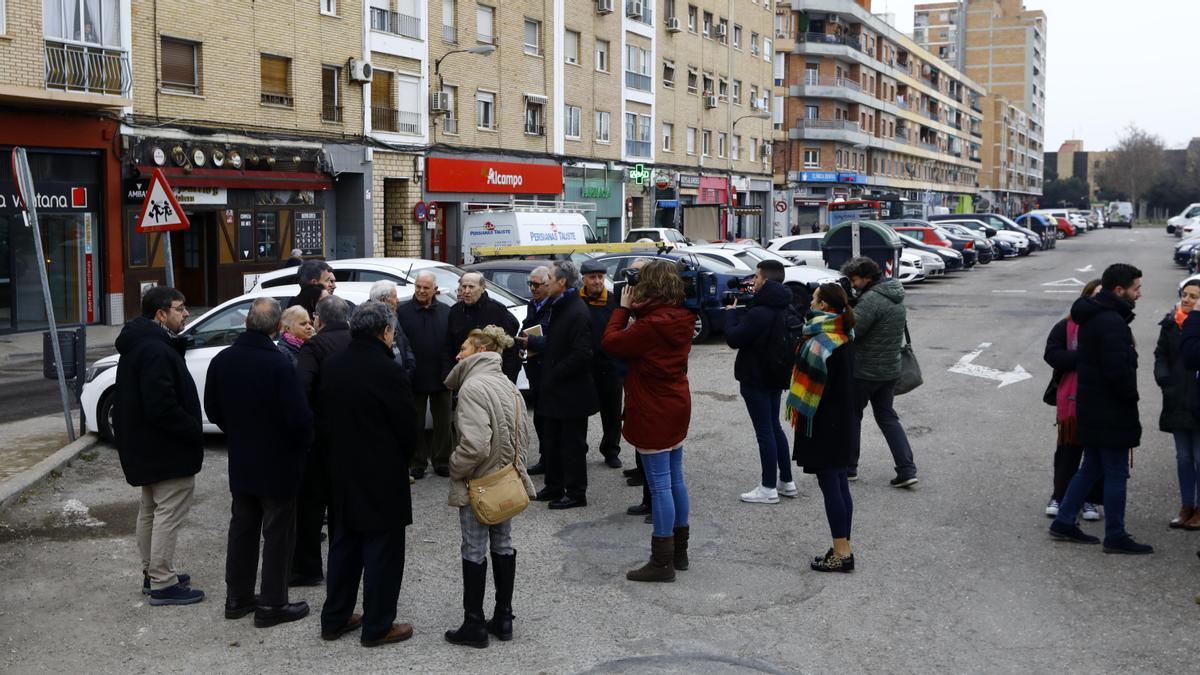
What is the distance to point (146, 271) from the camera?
2395 centimetres

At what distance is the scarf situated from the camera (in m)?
7.00

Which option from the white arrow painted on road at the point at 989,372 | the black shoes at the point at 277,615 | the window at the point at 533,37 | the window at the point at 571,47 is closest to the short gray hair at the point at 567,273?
the black shoes at the point at 277,615

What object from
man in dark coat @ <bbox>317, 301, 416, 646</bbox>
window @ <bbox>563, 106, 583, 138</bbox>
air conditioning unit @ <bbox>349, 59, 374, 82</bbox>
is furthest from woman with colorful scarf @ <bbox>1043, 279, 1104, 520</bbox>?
window @ <bbox>563, 106, 583, 138</bbox>

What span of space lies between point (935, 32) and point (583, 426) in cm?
13746

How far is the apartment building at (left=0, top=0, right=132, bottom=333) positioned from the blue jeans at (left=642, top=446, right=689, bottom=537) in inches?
674

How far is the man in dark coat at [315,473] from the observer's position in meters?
6.64

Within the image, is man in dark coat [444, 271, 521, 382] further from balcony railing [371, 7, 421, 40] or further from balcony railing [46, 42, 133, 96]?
balcony railing [371, 7, 421, 40]

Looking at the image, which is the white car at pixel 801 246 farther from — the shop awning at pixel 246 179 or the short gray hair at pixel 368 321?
the short gray hair at pixel 368 321

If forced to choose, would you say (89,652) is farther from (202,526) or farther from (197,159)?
(197,159)

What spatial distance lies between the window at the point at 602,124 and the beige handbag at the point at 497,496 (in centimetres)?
3661

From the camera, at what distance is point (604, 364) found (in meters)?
9.39

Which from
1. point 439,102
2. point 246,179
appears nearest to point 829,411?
point 246,179

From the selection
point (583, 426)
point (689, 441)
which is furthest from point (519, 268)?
point (583, 426)

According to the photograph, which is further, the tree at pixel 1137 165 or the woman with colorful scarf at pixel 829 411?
the tree at pixel 1137 165
